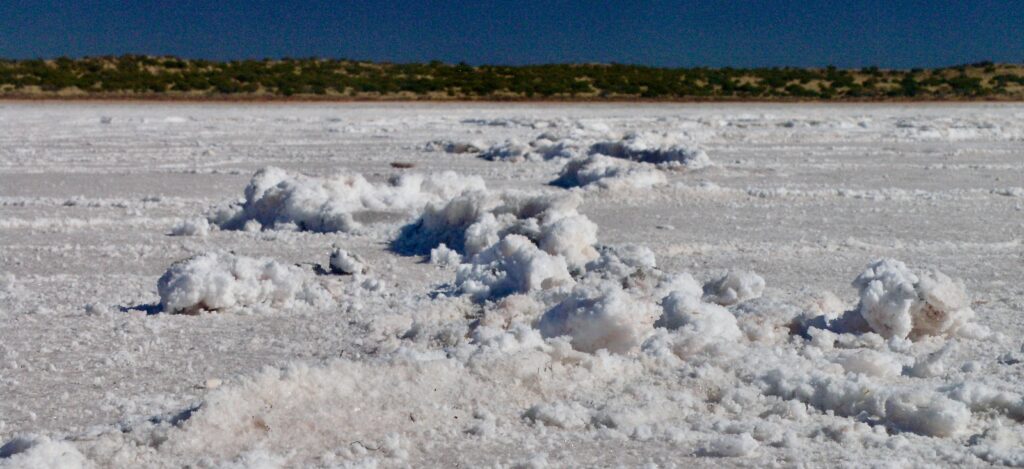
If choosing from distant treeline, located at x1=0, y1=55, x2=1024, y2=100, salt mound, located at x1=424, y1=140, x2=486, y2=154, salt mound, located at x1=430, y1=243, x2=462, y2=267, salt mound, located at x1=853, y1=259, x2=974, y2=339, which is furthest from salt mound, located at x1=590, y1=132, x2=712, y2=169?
distant treeline, located at x1=0, y1=55, x2=1024, y2=100

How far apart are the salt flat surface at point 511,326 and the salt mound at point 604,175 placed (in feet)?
0.14

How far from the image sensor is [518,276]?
4.42 m

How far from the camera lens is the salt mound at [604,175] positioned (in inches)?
322

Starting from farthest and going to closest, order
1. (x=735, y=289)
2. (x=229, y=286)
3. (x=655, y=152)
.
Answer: (x=655, y=152) < (x=735, y=289) < (x=229, y=286)

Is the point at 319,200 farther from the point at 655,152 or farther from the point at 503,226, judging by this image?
the point at 655,152

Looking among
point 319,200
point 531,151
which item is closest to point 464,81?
point 531,151

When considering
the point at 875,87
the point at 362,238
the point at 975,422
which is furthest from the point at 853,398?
the point at 875,87

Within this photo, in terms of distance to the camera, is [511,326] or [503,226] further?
[503,226]

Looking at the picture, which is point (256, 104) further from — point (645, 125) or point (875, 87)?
point (875, 87)

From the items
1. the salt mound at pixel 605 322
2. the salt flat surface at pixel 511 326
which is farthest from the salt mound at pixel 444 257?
the salt mound at pixel 605 322

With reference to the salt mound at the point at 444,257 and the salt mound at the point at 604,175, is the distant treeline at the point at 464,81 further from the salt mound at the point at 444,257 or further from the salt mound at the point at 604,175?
the salt mound at the point at 444,257

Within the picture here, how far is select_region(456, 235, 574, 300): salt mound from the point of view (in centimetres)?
438

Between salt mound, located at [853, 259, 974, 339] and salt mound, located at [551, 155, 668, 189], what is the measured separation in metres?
4.29

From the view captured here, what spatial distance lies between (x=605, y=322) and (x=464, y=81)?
36.3m
